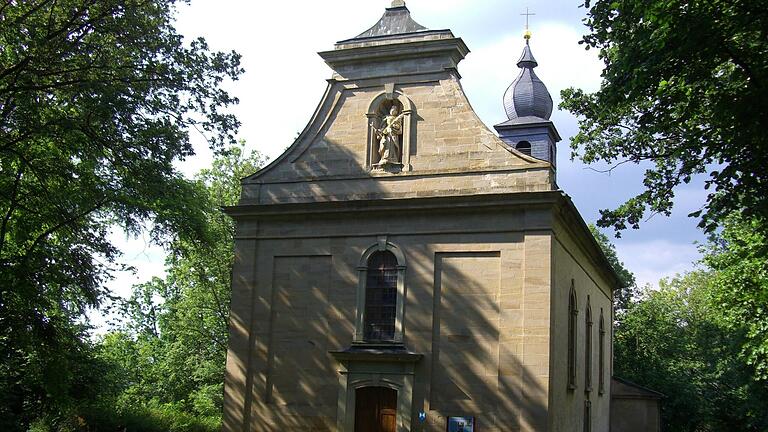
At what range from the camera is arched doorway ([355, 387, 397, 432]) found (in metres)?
19.1

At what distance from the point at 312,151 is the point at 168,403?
21902mm

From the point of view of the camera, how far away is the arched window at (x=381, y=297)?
19812 millimetres

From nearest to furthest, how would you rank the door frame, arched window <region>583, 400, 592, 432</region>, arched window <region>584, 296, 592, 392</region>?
the door frame < arched window <region>583, 400, 592, 432</region> < arched window <region>584, 296, 592, 392</region>

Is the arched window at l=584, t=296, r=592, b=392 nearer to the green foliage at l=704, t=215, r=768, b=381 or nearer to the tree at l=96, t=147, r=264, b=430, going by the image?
the green foliage at l=704, t=215, r=768, b=381

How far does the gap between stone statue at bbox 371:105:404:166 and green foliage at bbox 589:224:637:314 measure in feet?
104

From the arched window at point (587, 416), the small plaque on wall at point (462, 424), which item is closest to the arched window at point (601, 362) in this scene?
the arched window at point (587, 416)

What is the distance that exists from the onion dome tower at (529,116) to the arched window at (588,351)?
583cm

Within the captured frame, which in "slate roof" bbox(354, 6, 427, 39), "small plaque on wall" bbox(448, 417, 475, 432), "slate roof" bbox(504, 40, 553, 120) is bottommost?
"small plaque on wall" bbox(448, 417, 475, 432)

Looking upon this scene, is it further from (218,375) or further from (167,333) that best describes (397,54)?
(167,333)

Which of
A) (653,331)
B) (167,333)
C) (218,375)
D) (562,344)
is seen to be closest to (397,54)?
(562,344)

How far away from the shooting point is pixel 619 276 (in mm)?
51531

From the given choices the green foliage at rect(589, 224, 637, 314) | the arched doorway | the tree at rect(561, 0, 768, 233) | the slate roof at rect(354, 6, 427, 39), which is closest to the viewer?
the tree at rect(561, 0, 768, 233)

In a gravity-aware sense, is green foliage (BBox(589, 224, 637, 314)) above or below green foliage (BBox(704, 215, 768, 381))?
above

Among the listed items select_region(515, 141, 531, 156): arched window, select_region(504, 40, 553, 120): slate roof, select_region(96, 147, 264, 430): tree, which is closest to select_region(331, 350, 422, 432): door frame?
select_region(515, 141, 531, 156): arched window
